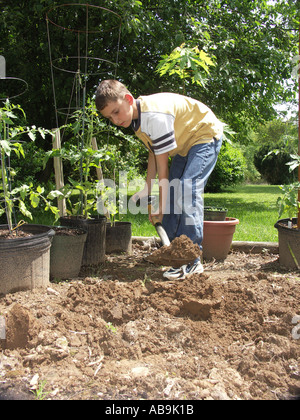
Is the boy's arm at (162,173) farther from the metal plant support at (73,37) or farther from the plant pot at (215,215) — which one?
the metal plant support at (73,37)

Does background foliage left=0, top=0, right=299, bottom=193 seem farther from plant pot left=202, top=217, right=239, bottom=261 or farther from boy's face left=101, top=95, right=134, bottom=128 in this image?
plant pot left=202, top=217, right=239, bottom=261

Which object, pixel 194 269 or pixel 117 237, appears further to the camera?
pixel 117 237

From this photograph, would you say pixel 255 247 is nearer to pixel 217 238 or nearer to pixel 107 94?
pixel 217 238

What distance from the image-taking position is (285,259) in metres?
2.97

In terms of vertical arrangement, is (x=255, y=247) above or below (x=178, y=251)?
below

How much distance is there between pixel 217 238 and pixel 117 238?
0.92 m

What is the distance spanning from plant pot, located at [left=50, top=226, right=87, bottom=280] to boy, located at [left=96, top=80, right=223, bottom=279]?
1.93 ft

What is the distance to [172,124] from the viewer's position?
99.2 inches

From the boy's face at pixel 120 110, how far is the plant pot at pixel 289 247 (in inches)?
59.0

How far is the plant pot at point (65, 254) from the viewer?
8.82ft

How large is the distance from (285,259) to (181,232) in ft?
2.99

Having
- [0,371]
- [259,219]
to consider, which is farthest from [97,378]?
[259,219]

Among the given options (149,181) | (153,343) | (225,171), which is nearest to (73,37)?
(149,181)

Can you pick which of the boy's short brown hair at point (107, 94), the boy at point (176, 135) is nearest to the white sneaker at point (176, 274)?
the boy at point (176, 135)
